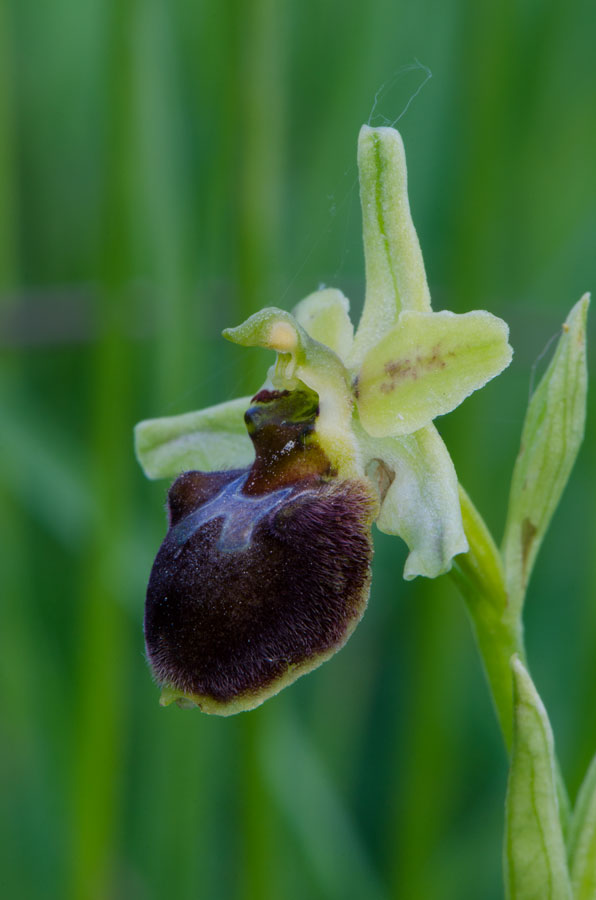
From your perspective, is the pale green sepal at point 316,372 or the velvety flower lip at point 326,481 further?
the pale green sepal at point 316,372

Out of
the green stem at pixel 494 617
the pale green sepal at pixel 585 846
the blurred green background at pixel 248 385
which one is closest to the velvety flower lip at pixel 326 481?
the green stem at pixel 494 617

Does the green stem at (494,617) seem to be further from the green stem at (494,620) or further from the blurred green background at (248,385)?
the blurred green background at (248,385)

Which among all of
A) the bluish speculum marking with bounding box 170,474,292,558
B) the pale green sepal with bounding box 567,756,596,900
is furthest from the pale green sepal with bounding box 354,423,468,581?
the pale green sepal with bounding box 567,756,596,900

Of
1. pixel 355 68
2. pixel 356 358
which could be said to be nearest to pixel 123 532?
pixel 356 358

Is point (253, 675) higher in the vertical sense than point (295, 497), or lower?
lower

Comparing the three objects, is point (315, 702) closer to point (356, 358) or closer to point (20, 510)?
point (20, 510)

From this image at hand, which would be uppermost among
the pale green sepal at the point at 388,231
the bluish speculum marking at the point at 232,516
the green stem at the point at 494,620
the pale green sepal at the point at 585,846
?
the pale green sepal at the point at 388,231
